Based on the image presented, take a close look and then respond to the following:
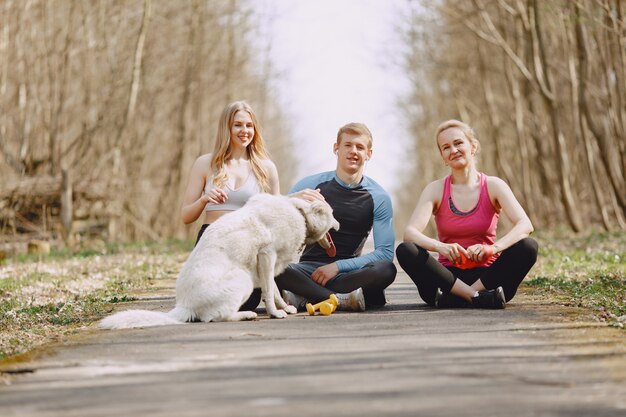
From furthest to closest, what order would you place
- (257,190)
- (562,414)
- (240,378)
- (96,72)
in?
(96,72), (257,190), (240,378), (562,414)

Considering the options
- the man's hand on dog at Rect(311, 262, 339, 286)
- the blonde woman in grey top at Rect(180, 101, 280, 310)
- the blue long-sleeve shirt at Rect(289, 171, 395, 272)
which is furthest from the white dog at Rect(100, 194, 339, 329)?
the blonde woman in grey top at Rect(180, 101, 280, 310)

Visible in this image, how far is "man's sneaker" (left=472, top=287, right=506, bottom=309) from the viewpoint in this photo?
8.23 metres

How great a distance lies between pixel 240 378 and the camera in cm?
511

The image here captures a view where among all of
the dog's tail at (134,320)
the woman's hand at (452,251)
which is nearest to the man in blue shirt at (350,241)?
the woman's hand at (452,251)

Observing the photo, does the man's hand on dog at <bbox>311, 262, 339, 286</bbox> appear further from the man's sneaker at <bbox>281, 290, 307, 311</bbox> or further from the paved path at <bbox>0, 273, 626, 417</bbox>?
the paved path at <bbox>0, 273, 626, 417</bbox>

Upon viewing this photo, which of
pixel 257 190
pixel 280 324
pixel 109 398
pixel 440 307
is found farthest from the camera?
pixel 257 190

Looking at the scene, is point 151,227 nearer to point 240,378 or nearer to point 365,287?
point 365,287

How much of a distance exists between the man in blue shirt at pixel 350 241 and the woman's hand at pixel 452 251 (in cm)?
63

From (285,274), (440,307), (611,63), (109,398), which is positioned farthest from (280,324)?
(611,63)

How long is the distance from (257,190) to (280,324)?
6.57 feet

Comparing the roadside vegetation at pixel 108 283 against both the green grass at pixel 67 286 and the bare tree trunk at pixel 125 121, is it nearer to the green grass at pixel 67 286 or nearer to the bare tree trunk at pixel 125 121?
the green grass at pixel 67 286

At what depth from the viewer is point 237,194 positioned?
9.09 metres

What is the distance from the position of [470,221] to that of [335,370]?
12.0 feet

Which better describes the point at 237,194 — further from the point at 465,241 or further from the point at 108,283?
the point at 108,283
